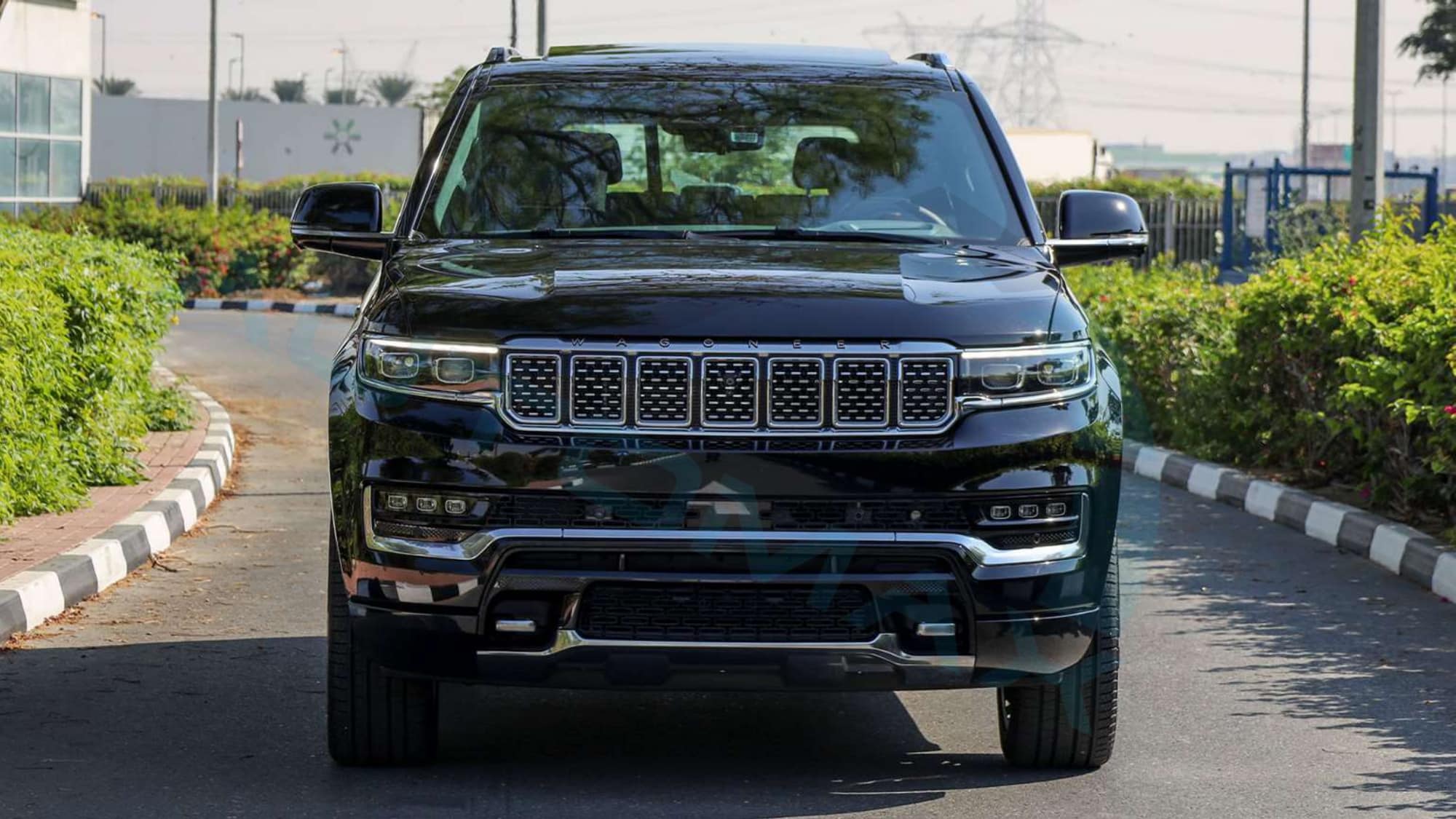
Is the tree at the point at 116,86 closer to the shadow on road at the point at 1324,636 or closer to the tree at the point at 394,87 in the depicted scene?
the tree at the point at 394,87

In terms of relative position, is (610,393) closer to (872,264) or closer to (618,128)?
(872,264)

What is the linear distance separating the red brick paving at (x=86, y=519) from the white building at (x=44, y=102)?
24222 millimetres

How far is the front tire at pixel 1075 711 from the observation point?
5.22 m

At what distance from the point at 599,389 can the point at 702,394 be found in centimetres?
23

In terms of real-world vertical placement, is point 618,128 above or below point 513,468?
above

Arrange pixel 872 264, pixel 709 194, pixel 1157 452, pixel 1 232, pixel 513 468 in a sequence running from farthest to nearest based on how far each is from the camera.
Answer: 1. pixel 1157 452
2. pixel 1 232
3. pixel 709 194
4. pixel 872 264
5. pixel 513 468

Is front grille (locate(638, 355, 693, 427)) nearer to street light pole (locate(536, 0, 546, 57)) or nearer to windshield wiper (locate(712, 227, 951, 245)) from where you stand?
windshield wiper (locate(712, 227, 951, 245))

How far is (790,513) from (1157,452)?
895cm

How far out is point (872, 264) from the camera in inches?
207

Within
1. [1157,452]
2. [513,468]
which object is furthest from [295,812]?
[1157,452]

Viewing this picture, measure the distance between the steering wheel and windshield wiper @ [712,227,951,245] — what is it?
0.09 meters

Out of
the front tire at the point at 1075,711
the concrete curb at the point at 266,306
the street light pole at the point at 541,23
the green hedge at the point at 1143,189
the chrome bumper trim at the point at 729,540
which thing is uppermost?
the street light pole at the point at 541,23

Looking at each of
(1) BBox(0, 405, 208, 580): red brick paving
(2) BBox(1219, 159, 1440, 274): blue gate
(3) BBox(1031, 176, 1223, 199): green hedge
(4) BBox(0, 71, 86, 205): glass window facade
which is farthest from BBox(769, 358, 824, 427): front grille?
(3) BBox(1031, 176, 1223, 199): green hedge

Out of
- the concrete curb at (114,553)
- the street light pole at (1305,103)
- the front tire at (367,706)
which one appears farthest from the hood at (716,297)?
the street light pole at (1305,103)
